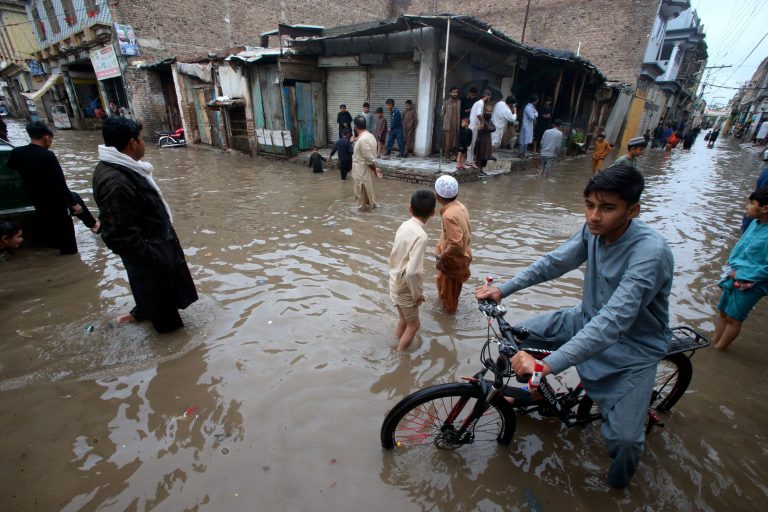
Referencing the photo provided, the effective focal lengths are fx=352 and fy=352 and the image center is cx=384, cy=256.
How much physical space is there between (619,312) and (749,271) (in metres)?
2.31

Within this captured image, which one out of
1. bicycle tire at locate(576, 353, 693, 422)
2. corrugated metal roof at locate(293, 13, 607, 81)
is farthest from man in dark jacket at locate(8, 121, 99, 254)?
corrugated metal roof at locate(293, 13, 607, 81)

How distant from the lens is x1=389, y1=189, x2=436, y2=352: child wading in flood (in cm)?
276

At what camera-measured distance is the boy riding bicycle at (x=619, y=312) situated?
63.2 inches

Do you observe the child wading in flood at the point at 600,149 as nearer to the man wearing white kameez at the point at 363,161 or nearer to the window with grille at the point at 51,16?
the man wearing white kameez at the point at 363,161

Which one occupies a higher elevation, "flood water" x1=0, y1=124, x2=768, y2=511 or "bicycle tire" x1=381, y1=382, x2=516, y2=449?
"bicycle tire" x1=381, y1=382, x2=516, y2=449

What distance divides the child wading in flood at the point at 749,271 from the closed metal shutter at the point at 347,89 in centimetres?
1198

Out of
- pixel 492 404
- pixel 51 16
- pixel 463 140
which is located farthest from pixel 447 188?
pixel 51 16

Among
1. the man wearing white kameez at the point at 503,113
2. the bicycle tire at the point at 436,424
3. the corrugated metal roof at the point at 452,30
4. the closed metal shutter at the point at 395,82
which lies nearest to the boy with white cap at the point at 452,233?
the bicycle tire at the point at 436,424

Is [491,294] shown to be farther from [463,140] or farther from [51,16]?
[51,16]

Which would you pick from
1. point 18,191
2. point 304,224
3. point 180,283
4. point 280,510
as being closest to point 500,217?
point 304,224

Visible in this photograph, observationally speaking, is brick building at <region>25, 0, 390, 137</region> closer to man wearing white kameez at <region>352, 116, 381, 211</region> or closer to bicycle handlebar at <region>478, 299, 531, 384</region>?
man wearing white kameez at <region>352, 116, 381, 211</region>

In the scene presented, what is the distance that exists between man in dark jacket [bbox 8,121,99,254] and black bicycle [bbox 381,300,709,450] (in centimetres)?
518

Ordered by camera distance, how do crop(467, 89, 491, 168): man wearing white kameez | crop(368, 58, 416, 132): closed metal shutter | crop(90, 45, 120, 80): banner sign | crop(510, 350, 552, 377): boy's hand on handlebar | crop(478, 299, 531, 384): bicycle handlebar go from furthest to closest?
crop(90, 45, 120, 80): banner sign → crop(368, 58, 416, 132): closed metal shutter → crop(467, 89, 491, 168): man wearing white kameez → crop(478, 299, 531, 384): bicycle handlebar → crop(510, 350, 552, 377): boy's hand on handlebar

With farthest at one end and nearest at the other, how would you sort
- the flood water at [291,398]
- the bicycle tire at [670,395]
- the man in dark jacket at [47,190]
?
1. the man in dark jacket at [47,190]
2. the bicycle tire at [670,395]
3. the flood water at [291,398]
